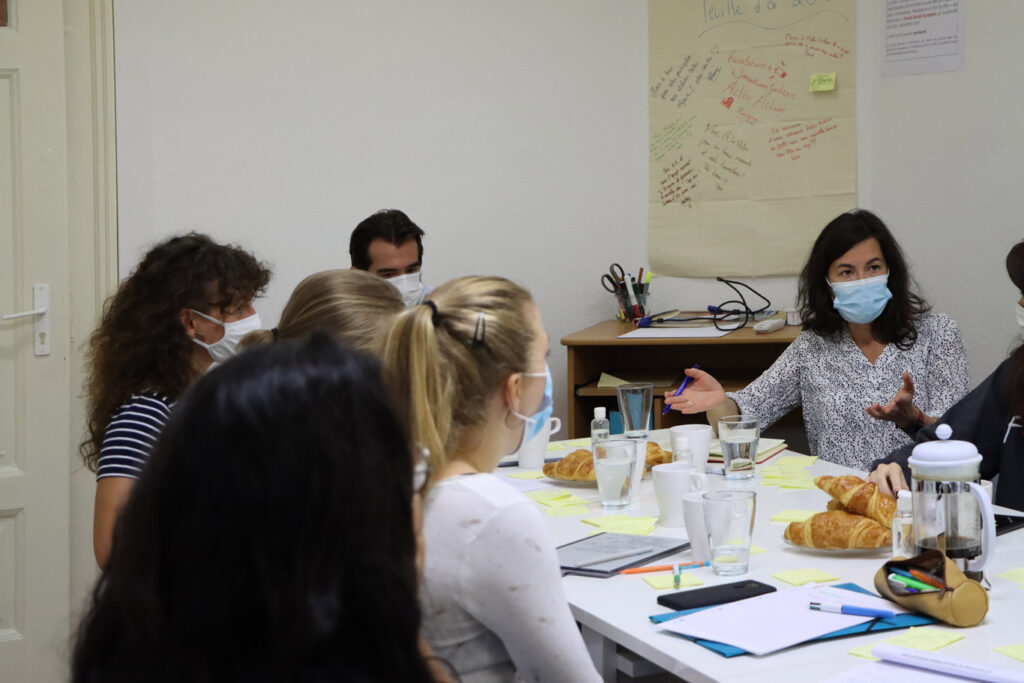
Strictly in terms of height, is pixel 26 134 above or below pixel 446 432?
above

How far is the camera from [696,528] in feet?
5.04

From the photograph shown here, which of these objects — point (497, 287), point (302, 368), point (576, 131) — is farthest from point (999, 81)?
point (302, 368)

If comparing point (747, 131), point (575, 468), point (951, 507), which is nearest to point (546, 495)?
point (575, 468)

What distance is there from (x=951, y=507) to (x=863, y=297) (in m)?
1.27

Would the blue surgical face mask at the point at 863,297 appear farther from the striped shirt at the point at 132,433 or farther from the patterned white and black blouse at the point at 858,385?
the striped shirt at the point at 132,433

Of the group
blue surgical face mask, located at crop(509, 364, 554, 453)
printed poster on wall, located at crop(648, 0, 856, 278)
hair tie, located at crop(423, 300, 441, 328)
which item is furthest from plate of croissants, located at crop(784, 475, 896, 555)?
printed poster on wall, located at crop(648, 0, 856, 278)

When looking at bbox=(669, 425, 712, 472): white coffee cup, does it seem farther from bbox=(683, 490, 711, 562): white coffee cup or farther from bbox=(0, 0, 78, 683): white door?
bbox=(0, 0, 78, 683): white door

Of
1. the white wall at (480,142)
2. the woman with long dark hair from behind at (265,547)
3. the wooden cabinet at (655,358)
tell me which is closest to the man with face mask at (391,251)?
the white wall at (480,142)

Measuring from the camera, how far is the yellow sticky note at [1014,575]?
142 cm

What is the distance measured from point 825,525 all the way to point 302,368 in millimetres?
1062

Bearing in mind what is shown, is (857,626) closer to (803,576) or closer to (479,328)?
(803,576)

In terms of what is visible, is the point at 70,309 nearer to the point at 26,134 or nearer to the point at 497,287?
the point at 26,134

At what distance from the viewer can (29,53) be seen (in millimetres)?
2916

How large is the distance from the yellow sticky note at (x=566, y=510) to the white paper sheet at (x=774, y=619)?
1.77ft
